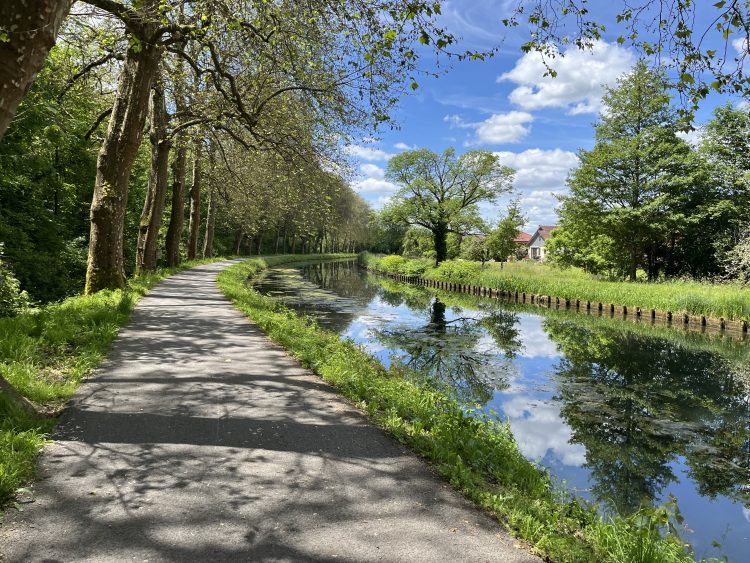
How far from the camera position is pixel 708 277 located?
28500 millimetres

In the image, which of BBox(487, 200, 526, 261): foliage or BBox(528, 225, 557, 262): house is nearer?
BBox(487, 200, 526, 261): foliage

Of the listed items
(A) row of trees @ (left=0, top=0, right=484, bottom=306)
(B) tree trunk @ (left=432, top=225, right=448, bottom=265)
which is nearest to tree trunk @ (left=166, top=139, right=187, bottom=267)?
(A) row of trees @ (left=0, top=0, right=484, bottom=306)

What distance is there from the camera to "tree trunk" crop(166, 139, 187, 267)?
71.2ft

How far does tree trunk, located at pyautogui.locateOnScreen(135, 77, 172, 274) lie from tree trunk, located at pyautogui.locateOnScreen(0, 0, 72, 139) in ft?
39.5

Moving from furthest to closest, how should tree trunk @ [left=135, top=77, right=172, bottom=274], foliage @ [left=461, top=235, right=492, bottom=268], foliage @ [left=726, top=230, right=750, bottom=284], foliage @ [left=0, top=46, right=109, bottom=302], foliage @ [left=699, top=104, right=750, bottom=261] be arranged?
foliage @ [left=461, top=235, right=492, bottom=268]
foliage @ [left=699, top=104, right=750, bottom=261]
foliage @ [left=726, top=230, right=750, bottom=284]
tree trunk @ [left=135, top=77, right=172, bottom=274]
foliage @ [left=0, top=46, right=109, bottom=302]

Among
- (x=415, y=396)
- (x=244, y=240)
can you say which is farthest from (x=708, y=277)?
(x=244, y=240)

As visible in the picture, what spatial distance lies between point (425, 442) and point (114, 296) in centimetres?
889

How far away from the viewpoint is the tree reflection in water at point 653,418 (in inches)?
259

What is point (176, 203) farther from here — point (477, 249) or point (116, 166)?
point (477, 249)

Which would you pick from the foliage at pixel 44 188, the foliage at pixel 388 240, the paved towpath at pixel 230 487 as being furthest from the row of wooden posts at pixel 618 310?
the foliage at pixel 388 240

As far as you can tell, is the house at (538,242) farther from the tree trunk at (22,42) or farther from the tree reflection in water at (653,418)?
the tree trunk at (22,42)

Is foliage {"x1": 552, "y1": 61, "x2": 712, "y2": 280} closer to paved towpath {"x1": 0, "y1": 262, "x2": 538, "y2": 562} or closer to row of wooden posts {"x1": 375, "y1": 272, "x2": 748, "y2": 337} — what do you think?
row of wooden posts {"x1": 375, "y1": 272, "x2": 748, "y2": 337}

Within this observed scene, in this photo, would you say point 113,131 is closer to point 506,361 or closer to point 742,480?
point 506,361

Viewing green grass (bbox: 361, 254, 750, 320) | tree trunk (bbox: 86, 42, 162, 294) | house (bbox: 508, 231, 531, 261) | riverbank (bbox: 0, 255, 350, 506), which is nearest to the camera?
riverbank (bbox: 0, 255, 350, 506)
